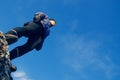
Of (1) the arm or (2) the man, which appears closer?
(2) the man

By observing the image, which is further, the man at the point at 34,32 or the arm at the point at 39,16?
the arm at the point at 39,16

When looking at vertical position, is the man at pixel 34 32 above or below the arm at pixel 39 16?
below

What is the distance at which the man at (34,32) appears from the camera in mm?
12656

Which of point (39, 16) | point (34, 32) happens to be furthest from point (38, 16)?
point (34, 32)

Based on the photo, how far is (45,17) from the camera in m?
13.9

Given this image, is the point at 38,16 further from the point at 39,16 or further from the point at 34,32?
the point at 34,32

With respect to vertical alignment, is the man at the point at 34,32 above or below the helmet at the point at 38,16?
below

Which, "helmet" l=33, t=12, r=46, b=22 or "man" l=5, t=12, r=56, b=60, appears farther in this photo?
"helmet" l=33, t=12, r=46, b=22

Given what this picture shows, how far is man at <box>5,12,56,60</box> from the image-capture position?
12.7m

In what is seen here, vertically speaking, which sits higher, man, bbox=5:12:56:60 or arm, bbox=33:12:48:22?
arm, bbox=33:12:48:22

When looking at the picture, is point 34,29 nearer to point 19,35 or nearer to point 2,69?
point 19,35

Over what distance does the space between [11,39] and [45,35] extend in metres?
2.07

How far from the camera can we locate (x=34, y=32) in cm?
1320

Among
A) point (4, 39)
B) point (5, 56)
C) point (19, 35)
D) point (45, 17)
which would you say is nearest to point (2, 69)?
point (5, 56)
